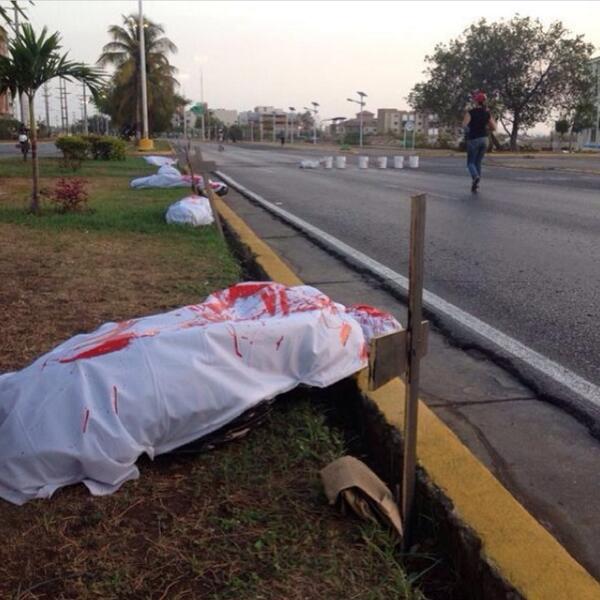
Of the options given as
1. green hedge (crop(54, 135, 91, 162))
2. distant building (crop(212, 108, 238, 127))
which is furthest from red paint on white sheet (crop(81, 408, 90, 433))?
distant building (crop(212, 108, 238, 127))

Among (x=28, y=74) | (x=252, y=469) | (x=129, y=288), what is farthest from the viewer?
(x=28, y=74)

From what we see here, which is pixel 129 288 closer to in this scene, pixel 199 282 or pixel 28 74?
pixel 199 282

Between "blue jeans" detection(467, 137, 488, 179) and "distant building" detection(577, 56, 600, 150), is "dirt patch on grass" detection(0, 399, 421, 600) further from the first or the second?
"distant building" detection(577, 56, 600, 150)

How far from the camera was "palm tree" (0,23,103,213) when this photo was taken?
893 cm

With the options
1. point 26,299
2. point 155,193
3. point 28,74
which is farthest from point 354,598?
point 155,193

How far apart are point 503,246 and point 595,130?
7542cm

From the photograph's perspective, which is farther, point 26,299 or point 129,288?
point 129,288

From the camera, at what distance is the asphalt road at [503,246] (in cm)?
437

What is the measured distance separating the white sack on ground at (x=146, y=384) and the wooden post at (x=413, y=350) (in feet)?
2.32

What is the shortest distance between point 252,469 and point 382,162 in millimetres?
24687

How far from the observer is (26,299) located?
4527 millimetres

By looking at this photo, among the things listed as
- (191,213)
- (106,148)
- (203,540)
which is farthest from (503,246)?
(106,148)

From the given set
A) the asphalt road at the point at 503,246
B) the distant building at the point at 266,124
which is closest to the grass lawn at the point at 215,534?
the asphalt road at the point at 503,246

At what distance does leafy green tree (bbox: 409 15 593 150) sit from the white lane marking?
153ft
